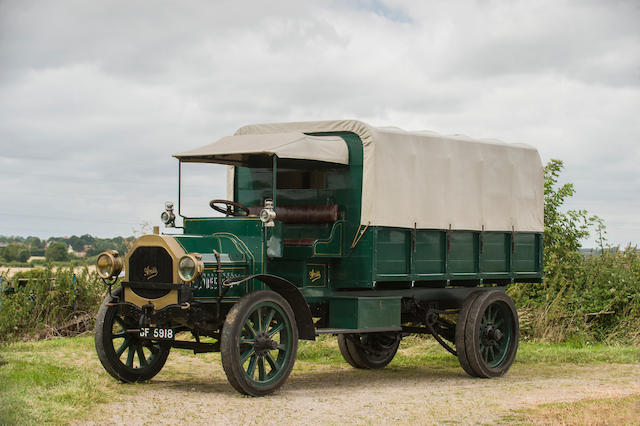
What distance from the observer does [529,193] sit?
525 inches

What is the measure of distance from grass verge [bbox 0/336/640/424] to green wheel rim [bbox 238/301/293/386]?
142 centimetres

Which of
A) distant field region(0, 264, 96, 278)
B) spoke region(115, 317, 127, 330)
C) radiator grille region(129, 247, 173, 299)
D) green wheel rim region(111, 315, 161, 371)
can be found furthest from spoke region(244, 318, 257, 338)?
distant field region(0, 264, 96, 278)

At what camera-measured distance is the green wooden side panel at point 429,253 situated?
11.4 m

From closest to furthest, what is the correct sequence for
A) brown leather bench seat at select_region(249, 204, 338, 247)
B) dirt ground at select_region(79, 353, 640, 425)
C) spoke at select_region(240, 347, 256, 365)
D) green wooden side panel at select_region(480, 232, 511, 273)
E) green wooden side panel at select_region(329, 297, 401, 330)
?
dirt ground at select_region(79, 353, 640, 425) < spoke at select_region(240, 347, 256, 365) < green wooden side panel at select_region(329, 297, 401, 330) < brown leather bench seat at select_region(249, 204, 338, 247) < green wooden side panel at select_region(480, 232, 511, 273)

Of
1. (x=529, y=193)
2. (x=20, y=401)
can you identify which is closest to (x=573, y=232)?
(x=529, y=193)

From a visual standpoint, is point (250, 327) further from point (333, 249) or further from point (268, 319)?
point (333, 249)

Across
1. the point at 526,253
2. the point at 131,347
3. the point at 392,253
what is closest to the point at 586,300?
the point at 526,253

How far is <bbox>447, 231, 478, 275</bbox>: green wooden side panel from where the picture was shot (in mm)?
11945

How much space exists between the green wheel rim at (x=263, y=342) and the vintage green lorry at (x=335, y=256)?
18 mm

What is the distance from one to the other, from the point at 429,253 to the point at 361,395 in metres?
2.60

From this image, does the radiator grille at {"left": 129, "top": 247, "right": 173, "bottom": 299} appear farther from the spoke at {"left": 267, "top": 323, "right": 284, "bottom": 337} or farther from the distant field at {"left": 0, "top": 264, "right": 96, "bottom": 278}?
the distant field at {"left": 0, "top": 264, "right": 96, "bottom": 278}

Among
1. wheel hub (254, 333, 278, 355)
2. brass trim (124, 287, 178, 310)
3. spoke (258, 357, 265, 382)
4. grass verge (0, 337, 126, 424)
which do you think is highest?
brass trim (124, 287, 178, 310)

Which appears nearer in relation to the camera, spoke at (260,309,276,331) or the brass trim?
the brass trim

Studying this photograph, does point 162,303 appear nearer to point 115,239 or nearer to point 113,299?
point 113,299
